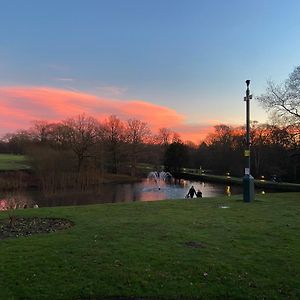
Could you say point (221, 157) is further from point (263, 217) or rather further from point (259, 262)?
point (259, 262)

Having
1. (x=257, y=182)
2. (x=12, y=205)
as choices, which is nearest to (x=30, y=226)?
(x=12, y=205)

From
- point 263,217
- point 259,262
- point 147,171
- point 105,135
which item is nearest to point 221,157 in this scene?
point 147,171

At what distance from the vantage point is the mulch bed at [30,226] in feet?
35.2

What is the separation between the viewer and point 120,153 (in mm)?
87625

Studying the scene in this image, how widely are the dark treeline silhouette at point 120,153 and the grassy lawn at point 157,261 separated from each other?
38.3m

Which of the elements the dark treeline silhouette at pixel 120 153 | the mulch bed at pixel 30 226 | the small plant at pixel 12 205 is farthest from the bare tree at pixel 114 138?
the mulch bed at pixel 30 226

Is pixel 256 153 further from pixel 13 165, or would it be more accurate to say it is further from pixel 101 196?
pixel 13 165

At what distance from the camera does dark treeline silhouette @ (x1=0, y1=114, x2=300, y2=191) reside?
193 feet

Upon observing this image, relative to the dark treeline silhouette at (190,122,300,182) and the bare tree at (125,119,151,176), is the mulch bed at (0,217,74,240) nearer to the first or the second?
the dark treeline silhouette at (190,122,300,182)

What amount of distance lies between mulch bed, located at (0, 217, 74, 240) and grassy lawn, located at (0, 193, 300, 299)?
0.66m

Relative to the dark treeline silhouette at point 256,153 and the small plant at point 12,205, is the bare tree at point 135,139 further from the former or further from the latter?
the small plant at point 12,205

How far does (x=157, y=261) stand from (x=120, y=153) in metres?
80.1

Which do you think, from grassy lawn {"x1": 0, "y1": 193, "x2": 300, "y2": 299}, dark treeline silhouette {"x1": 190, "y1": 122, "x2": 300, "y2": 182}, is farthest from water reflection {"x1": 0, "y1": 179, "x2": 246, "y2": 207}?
grassy lawn {"x1": 0, "y1": 193, "x2": 300, "y2": 299}

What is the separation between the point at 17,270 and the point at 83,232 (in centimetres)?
348
